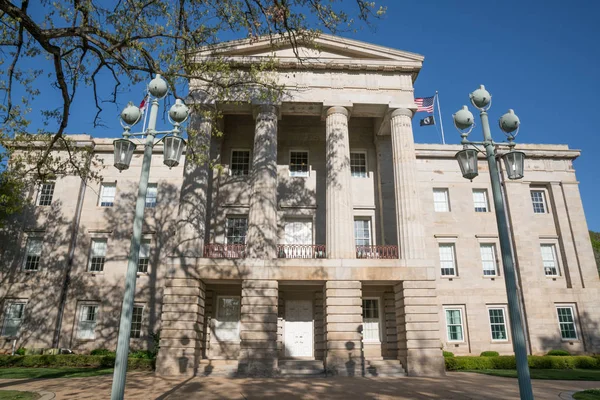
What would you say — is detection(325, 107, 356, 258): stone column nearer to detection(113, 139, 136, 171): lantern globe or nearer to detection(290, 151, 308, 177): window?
detection(290, 151, 308, 177): window

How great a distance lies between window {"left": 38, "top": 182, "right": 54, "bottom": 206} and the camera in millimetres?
28984

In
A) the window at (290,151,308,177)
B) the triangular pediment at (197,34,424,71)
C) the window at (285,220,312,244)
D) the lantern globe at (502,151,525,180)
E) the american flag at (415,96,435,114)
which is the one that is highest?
the triangular pediment at (197,34,424,71)

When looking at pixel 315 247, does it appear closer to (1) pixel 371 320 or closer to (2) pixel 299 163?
(1) pixel 371 320

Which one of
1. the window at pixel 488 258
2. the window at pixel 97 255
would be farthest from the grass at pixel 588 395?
the window at pixel 97 255

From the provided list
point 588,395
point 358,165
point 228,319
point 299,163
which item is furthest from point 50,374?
point 358,165

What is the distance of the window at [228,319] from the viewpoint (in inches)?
894

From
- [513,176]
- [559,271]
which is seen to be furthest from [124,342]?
[559,271]

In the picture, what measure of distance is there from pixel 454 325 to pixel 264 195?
50.8 feet

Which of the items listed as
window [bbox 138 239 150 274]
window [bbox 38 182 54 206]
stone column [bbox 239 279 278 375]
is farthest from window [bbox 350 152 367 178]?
window [bbox 38 182 54 206]

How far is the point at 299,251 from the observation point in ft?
78.0

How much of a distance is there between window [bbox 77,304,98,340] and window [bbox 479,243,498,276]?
25.8 metres

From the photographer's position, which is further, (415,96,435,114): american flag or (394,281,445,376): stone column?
(415,96,435,114): american flag

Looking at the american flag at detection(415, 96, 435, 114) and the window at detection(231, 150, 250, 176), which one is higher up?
the american flag at detection(415, 96, 435, 114)

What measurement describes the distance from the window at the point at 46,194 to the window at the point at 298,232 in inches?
676
